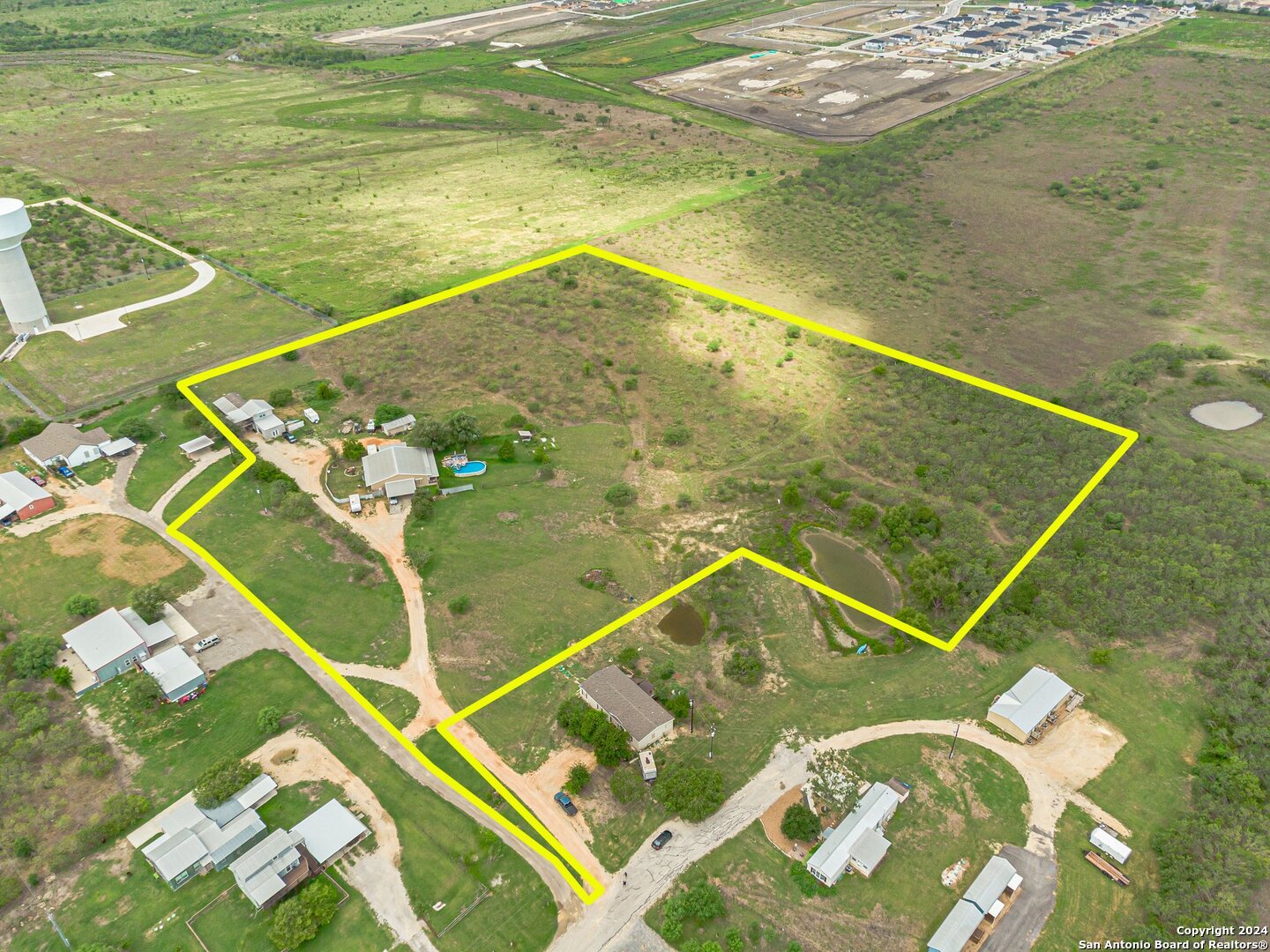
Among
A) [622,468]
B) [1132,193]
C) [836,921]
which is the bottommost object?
[836,921]

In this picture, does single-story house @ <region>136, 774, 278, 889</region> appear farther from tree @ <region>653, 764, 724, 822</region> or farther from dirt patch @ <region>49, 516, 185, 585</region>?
tree @ <region>653, 764, 724, 822</region>

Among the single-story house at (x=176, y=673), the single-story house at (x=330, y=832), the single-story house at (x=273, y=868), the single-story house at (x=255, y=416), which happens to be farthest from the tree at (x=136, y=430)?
the single-story house at (x=273, y=868)

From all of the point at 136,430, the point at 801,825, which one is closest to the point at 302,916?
the point at 801,825

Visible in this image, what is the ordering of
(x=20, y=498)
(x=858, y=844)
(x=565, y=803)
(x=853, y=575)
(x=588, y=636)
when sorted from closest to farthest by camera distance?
1. (x=858, y=844)
2. (x=565, y=803)
3. (x=588, y=636)
4. (x=853, y=575)
5. (x=20, y=498)

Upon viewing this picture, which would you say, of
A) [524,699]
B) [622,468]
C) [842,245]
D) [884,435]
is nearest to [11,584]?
[524,699]

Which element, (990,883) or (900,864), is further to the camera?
(900,864)

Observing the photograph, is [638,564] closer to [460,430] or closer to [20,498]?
[460,430]

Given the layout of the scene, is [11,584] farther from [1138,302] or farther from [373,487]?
[1138,302]

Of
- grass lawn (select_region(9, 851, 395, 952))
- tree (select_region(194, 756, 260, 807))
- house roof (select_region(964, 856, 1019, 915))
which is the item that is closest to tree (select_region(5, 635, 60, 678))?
tree (select_region(194, 756, 260, 807))
